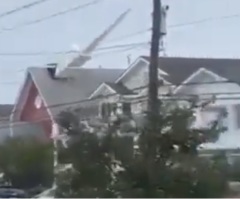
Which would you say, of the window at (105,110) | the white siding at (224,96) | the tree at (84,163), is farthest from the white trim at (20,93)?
the white siding at (224,96)

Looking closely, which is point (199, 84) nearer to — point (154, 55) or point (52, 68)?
point (154, 55)

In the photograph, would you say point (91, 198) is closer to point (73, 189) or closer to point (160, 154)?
point (73, 189)

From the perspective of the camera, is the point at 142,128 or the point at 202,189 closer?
the point at 202,189

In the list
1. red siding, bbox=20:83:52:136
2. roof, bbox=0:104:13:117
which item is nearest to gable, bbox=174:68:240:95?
red siding, bbox=20:83:52:136

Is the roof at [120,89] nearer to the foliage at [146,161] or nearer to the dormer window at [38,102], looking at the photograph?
the foliage at [146,161]

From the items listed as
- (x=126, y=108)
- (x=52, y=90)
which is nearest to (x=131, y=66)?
(x=126, y=108)

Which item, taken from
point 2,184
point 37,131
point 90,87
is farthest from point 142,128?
point 2,184

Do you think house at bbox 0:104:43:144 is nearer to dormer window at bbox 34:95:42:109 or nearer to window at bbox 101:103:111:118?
dormer window at bbox 34:95:42:109
